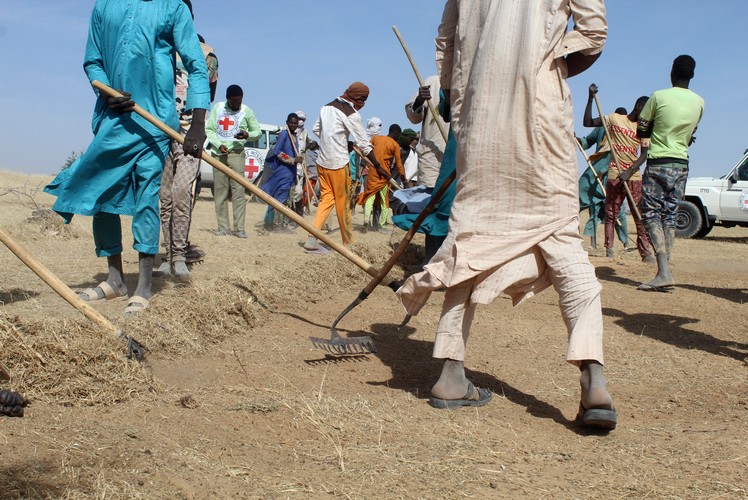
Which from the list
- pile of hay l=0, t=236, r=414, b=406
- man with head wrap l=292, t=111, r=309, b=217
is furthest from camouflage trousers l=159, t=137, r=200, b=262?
man with head wrap l=292, t=111, r=309, b=217

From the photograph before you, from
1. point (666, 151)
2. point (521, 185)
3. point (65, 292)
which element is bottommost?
point (65, 292)

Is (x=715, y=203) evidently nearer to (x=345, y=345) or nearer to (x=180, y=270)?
(x=180, y=270)

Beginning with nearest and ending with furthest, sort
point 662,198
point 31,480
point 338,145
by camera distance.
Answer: point 31,480, point 662,198, point 338,145

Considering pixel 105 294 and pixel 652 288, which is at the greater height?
pixel 105 294

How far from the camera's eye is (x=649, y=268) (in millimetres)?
9133

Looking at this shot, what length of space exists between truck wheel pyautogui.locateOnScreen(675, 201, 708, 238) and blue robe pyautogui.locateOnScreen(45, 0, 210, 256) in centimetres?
1309

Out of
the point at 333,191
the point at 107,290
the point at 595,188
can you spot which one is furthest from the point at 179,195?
the point at 595,188

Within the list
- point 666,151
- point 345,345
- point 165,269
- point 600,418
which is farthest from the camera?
point 666,151

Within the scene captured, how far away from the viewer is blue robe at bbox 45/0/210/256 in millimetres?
5039

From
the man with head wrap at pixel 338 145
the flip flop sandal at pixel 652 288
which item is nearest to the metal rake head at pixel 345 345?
the flip flop sandal at pixel 652 288

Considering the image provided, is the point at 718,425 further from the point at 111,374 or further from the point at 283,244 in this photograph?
the point at 283,244

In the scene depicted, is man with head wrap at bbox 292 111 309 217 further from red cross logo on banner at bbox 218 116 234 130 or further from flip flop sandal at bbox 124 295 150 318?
flip flop sandal at bbox 124 295 150 318

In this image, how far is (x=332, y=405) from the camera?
334 centimetres

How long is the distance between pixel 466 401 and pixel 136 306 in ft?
7.44
